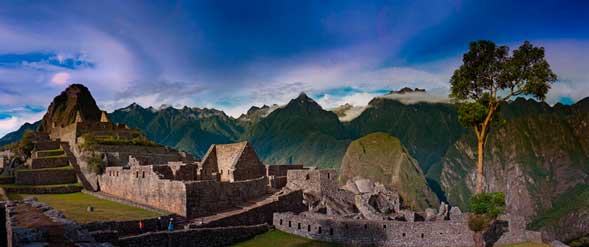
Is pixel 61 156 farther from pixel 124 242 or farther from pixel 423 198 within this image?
pixel 423 198

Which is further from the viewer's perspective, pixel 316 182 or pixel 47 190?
pixel 47 190

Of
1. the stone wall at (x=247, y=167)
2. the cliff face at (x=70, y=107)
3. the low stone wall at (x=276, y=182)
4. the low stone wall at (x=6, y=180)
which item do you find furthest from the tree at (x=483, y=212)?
the cliff face at (x=70, y=107)

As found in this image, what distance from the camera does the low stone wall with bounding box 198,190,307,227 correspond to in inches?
1103

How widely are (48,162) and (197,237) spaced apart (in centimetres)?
2632

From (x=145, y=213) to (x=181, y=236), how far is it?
15.1ft

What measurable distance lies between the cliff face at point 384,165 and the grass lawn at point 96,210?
435 feet

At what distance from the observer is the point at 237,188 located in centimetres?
3170

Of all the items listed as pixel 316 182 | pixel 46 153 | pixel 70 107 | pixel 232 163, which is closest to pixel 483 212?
pixel 316 182

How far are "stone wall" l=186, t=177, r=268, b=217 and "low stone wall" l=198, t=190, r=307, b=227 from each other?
1693mm

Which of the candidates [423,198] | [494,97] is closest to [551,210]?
[423,198]

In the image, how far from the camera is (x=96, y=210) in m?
28.2

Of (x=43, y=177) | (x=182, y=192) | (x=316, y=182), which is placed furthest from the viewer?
(x=43, y=177)

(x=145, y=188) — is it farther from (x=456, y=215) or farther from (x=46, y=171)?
(x=456, y=215)

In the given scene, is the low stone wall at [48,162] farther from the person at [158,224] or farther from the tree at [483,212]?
the tree at [483,212]
